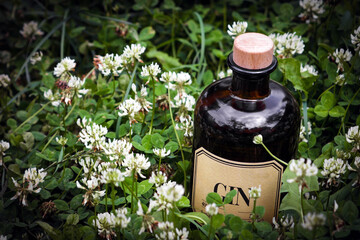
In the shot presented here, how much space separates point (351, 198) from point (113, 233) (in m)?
0.59

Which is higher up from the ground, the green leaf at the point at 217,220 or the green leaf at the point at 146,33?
the green leaf at the point at 146,33

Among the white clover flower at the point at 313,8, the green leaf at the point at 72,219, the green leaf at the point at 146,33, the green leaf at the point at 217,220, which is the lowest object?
the green leaf at the point at 72,219

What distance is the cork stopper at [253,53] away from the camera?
107 centimetres

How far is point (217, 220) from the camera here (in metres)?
1.10

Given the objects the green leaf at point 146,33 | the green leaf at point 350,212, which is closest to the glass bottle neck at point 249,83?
the green leaf at point 350,212

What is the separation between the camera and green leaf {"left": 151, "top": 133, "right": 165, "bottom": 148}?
1.40 metres

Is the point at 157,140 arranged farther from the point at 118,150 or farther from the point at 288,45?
the point at 288,45

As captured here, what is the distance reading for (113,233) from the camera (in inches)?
46.3

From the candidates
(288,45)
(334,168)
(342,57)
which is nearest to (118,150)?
(334,168)

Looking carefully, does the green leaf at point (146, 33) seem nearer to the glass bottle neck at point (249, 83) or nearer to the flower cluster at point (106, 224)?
the glass bottle neck at point (249, 83)

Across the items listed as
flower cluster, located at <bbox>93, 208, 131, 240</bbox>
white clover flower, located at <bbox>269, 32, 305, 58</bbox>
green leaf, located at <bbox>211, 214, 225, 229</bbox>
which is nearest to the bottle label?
green leaf, located at <bbox>211, 214, 225, 229</bbox>

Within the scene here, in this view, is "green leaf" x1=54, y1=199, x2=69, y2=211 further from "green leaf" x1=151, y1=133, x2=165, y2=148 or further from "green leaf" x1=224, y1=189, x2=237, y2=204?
"green leaf" x1=224, y1=189, x2=237, y2=204

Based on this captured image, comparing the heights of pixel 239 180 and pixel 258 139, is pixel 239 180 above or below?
below

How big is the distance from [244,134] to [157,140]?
35 cm
